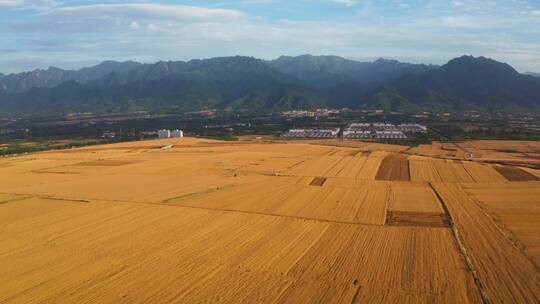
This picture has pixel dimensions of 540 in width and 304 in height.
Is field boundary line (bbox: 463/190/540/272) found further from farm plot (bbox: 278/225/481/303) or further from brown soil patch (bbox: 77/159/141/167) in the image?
brown soil patch (bbox: 77/159/141/167)

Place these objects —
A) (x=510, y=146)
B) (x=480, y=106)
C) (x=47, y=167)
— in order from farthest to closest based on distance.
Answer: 1. (x=480, y=106)
2. (x=510, y=146)
3. (x=47, y=167)

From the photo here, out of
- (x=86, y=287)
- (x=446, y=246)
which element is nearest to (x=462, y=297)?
(x=446, y=246)

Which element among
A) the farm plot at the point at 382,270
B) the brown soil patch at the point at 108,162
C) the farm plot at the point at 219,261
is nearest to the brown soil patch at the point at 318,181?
the farm plot at the point at 219,261

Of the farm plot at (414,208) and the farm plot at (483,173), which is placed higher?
the farm plot at (414,208)

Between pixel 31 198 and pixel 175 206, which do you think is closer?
pixel 175 206

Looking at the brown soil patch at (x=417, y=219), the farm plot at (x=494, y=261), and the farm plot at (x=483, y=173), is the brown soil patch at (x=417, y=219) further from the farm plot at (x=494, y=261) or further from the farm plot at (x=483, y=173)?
the farm plot at (x=483, y=173)

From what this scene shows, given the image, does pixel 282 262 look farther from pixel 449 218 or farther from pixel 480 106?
pixel 480 106
